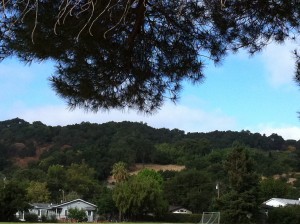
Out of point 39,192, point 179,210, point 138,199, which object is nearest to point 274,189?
point 179,210

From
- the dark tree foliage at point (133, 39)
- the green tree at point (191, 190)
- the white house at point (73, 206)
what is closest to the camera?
the dark tree foliage at point (133, 39)

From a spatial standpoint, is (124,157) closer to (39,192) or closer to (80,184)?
(80,184)

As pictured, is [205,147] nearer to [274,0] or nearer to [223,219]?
[223,219]

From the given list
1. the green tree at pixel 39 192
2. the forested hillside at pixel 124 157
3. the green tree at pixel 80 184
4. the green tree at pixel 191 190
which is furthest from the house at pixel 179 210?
the green tree at pixel 39 192

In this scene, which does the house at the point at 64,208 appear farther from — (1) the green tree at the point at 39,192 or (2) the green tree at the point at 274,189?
(2) the green tree at the point at 274,189

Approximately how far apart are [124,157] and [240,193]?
6175cm

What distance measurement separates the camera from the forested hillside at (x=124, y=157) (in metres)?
78.4

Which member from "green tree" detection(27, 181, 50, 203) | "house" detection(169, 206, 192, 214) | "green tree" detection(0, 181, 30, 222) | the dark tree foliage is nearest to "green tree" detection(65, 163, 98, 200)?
"green tree" detection(27, 181, 50, 203)

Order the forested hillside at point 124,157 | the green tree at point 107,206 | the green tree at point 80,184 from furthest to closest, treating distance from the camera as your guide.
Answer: the green tree at point 80,184 → the forested hillside at point 124,157 → the green tree at point 107,206

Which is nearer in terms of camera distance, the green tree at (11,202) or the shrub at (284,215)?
the green tree at (11,202)

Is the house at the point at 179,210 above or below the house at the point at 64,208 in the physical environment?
below

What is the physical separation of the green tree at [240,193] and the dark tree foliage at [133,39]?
4405 cm

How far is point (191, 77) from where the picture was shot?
6734 millimetres

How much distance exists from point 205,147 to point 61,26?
10983 cm
